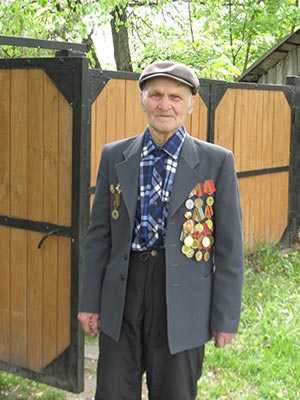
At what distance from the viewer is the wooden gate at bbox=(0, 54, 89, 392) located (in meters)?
3.97

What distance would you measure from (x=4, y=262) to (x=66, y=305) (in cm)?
56

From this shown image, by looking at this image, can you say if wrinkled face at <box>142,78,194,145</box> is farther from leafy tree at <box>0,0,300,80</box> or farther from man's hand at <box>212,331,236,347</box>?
leafy tree at <box>0,0,300,80</box>

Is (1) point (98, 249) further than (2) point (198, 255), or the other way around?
(1) point (98, 249)

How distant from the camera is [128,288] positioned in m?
2.91

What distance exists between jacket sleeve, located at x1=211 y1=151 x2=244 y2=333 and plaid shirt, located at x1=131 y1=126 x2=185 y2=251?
0.72 feet

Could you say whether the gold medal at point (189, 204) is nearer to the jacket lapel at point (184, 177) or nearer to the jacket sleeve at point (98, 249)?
the jacket lapel at point (184, 177)

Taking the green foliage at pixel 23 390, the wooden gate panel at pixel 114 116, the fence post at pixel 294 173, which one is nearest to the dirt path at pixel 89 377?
the green foliage at pixel 23 390

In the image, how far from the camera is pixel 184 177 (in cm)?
288

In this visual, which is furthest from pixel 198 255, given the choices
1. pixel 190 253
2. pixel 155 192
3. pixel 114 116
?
pixel 114 116

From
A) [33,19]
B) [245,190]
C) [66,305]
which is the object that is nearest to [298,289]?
[245,190]

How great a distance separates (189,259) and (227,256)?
6.4 inches

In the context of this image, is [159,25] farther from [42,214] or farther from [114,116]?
[42,214]

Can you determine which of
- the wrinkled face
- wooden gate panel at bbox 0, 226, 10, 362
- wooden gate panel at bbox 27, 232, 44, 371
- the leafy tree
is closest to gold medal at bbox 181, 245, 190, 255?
the wrinkled face

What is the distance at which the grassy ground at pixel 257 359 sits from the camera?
4.43 meters
